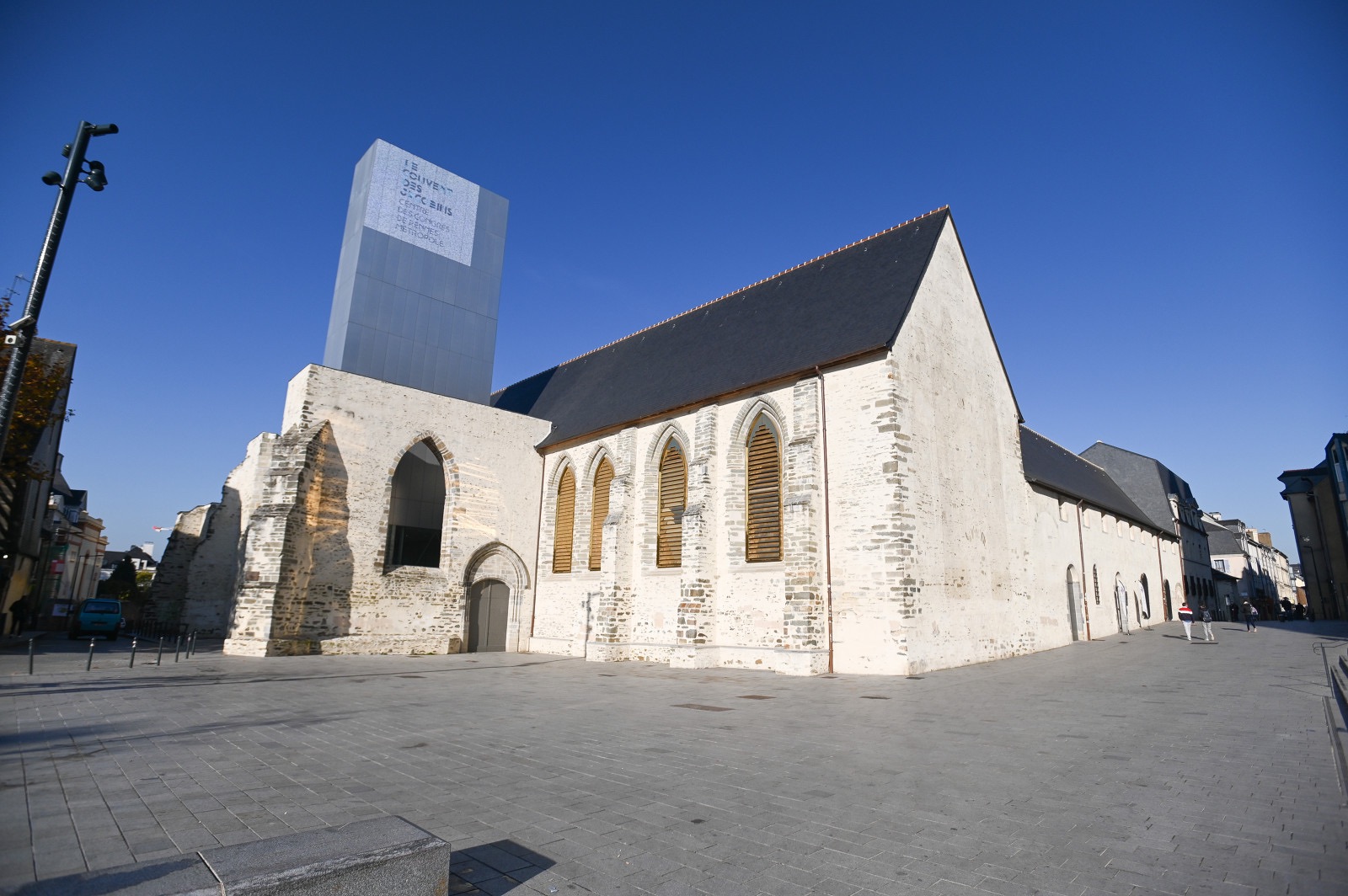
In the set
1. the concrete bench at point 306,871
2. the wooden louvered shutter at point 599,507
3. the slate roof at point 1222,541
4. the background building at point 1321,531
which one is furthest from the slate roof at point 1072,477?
the slate roof at point 1222,541

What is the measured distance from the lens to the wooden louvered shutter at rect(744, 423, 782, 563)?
51.1 ft

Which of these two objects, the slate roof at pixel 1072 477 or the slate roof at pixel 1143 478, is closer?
the slate roof at pixel 1072 477

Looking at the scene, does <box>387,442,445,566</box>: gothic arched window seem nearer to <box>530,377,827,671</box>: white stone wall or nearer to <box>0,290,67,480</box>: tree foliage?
<box>530,377,827,671</box>: white stone wall

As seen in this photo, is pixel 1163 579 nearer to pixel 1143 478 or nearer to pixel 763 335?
pixel 1143 478

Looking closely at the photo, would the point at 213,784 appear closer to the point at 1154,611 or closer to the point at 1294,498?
the point at 1154,611

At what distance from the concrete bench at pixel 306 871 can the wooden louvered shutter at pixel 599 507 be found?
56.1 ft

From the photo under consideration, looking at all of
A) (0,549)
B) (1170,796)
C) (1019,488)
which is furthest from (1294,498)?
(0,549)

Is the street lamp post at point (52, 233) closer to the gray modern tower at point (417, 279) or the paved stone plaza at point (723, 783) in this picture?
the paved stone plaza at point (723, 783)

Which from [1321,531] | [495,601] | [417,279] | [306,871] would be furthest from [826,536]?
[1321,531]

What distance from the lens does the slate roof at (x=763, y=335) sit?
1571cm

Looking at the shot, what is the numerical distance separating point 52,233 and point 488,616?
15329 mm

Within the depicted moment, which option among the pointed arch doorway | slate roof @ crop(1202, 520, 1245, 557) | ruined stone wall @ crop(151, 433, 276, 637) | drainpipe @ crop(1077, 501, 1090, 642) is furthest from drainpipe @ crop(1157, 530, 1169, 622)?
ruined stone wall @ crop(151, 433, 276, 637)

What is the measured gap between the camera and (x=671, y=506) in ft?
59.4

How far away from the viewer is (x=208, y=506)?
23844mm
